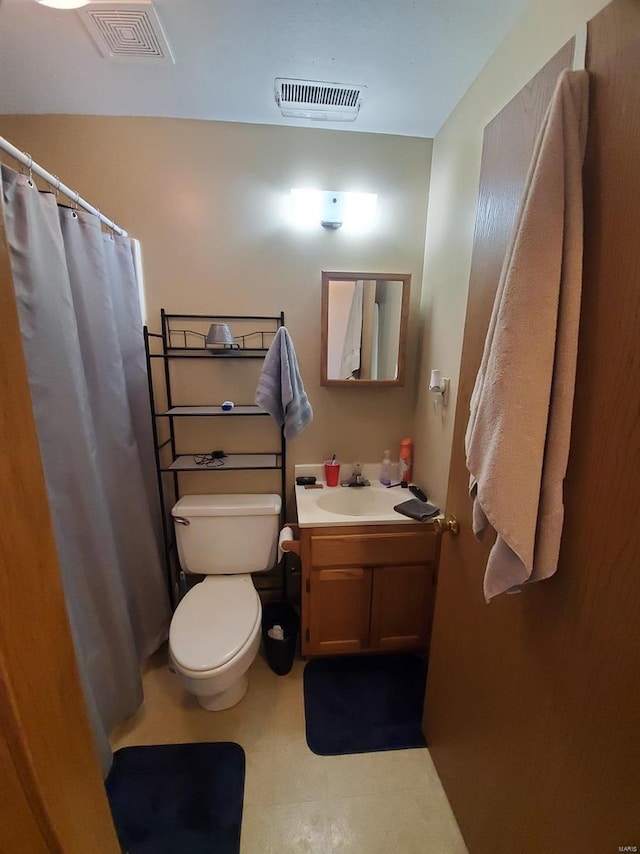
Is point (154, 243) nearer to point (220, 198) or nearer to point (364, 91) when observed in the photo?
point (220, 198)

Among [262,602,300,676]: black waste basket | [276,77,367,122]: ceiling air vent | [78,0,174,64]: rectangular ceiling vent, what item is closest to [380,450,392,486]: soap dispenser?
[262,602,300,676]: black waste basket

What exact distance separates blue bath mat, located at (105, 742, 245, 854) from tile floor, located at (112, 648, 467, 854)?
40mm

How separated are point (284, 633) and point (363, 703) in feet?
1.51

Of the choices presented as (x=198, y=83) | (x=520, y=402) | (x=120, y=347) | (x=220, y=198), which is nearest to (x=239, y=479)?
(x=120, y=347)

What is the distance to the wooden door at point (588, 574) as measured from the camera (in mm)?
561

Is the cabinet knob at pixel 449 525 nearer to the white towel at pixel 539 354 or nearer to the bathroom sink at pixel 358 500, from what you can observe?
the white towel at pixel 539 354

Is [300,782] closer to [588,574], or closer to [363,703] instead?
[363,703]

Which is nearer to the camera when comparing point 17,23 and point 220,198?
point 17,23

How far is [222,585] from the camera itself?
5.43ft

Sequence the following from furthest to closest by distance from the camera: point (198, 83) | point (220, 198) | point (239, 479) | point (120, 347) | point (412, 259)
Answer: point (239, 479)
point (412, 259)
point (220, 198)
point (120, 347)
point (198, 83)

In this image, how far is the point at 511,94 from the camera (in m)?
1.08

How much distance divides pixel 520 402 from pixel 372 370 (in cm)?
115

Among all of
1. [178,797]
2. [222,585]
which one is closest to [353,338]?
[222,585]

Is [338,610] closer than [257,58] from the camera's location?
No
